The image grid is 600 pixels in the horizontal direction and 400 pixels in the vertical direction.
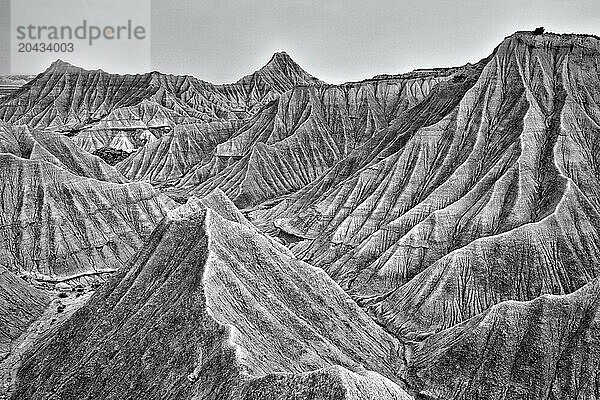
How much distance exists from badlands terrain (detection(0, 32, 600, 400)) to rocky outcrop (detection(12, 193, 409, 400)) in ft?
0.41

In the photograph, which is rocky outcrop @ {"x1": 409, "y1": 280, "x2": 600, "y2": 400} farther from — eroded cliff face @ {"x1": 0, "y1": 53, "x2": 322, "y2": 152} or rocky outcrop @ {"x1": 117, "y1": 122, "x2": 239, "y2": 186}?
eroded cliff face @ {"x1": 0, "y1": 53, "x2": 322, "y2": 152}

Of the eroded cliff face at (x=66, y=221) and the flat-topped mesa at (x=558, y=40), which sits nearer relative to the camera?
the eroded cliff face at (x=66, y=221)

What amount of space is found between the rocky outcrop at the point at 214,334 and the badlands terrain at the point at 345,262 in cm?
12

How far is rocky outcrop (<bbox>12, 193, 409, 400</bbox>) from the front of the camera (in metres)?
27.6

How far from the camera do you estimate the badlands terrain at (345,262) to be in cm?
3319

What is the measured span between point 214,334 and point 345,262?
1236 inches

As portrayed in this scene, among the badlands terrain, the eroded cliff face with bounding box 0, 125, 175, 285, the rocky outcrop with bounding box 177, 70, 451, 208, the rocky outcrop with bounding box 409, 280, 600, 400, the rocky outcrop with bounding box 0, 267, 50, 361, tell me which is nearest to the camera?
the badlands terrain

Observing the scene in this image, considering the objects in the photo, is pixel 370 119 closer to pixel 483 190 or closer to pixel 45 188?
pixel 483 190

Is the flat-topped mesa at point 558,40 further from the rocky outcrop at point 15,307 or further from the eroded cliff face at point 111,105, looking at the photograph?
the eroded cliff face at point 111,105

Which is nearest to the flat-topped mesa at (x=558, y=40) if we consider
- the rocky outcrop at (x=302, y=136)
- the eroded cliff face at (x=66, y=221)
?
the rocky outcrop at (x=302, y=136)

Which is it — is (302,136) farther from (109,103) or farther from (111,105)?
(109,103)

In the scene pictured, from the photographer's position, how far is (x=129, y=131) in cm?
15775

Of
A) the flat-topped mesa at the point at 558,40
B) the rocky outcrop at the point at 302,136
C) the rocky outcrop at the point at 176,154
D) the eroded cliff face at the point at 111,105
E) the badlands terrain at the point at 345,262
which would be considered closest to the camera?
the badlands terrain at the point at 345,262

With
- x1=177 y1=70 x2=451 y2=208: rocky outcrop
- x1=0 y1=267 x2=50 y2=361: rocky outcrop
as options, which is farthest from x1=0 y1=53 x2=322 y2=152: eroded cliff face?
x1=0 y1=267 x2=50 y2=361: rocky outcrop
